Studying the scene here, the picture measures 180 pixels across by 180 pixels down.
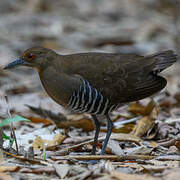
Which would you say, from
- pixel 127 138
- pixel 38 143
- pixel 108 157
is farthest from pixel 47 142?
pixel 108 157

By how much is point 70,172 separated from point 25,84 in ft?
15.7

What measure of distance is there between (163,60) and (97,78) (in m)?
0.84

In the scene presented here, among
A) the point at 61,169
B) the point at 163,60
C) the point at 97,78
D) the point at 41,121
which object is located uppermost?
the point at 163,60

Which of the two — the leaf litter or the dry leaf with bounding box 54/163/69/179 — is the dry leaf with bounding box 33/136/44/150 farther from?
the dry leaf with bounding box 54/163/69/179

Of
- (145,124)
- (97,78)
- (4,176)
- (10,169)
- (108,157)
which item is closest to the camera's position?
(4,176)

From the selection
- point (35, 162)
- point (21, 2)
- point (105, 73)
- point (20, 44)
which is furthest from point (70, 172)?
point (21, 2)

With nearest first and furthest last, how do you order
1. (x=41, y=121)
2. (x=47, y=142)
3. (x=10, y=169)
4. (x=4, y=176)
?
(x=4, y=176) < (x=10, y=169) < (x=47, y=142) < (x=41, y=121)

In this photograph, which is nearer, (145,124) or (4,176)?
(4,176)

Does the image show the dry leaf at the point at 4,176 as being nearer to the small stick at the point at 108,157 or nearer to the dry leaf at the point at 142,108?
the small stick at the point at 108,157

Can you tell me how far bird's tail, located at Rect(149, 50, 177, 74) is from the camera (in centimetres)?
495

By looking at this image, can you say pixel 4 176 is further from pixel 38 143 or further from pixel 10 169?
pixel 38 143

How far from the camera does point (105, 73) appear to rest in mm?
4723

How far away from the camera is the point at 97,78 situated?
4668 mm

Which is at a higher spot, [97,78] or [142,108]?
[97,78]
